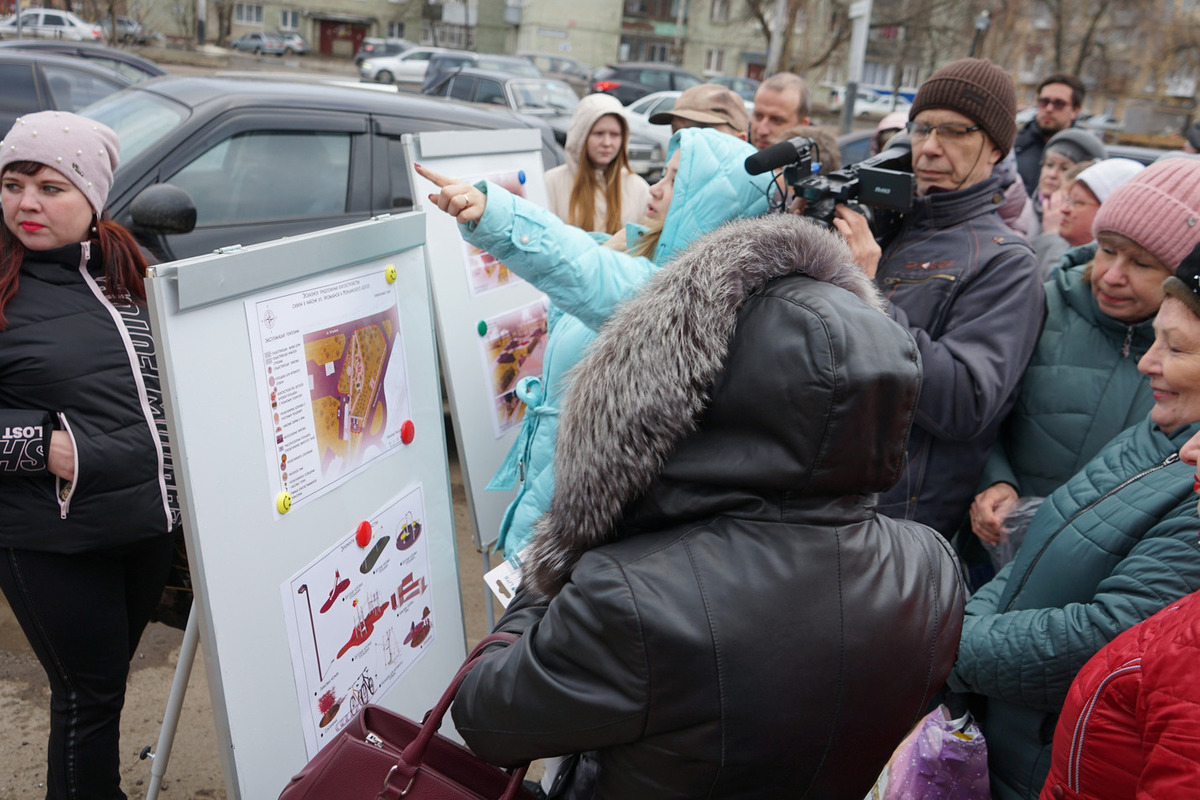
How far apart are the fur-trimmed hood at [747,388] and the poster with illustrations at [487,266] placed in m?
1.68

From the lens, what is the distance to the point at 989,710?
80.0 inches

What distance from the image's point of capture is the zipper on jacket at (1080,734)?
1411mm

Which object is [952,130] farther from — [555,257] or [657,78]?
[657,78]

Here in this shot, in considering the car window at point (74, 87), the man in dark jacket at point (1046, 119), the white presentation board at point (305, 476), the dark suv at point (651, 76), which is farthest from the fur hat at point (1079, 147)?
the dark suv at point (651, 76)

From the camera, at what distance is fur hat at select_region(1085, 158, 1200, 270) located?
214 cm

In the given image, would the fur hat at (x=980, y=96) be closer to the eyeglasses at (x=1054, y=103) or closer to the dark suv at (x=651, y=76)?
the eyeglasses at (x=1054, y=103)

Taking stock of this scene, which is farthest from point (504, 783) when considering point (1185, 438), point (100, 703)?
point (1185, 438)

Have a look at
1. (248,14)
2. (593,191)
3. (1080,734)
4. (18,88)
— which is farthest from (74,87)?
(248,14)

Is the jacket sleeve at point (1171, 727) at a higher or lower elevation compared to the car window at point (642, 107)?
higher

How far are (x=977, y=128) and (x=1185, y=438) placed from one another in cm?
113

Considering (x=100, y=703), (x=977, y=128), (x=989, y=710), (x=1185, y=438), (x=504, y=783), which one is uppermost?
(x=977, y=128)

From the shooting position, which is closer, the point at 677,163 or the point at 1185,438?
the point at 1185,438

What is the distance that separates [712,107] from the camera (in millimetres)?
4348

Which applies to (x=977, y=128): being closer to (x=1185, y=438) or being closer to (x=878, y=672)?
(x=1185, y=438)
